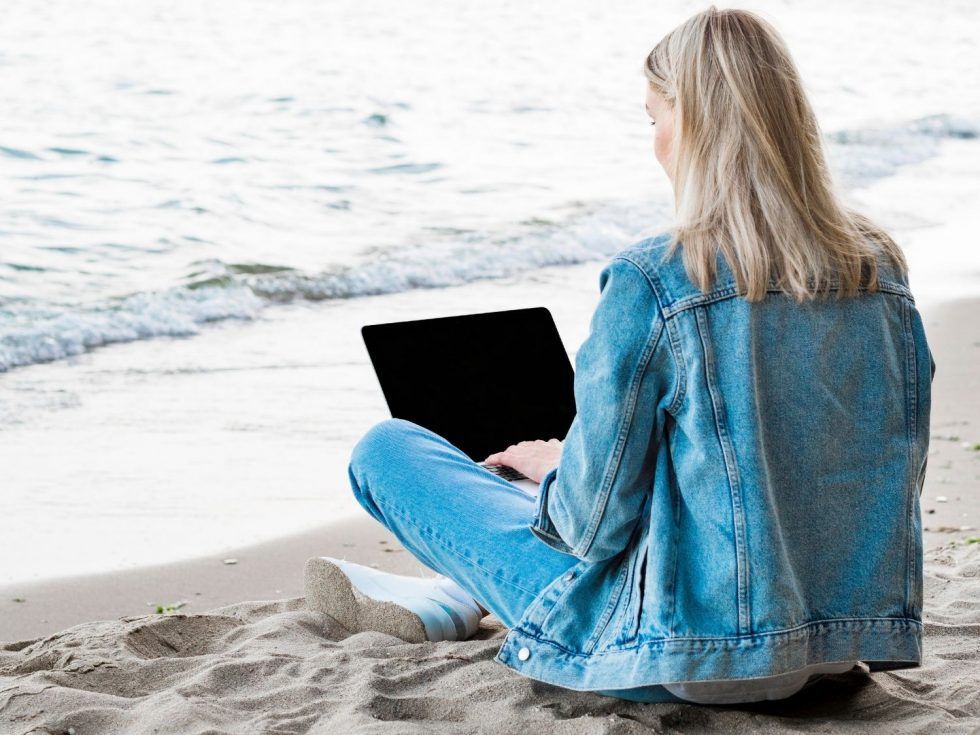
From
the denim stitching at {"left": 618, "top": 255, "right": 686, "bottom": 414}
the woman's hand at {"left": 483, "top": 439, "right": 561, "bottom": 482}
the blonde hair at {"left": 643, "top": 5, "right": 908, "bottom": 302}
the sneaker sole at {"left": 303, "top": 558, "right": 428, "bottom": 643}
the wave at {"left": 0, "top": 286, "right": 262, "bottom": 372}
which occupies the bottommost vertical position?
the wave at {"left": 0, "top": 286, "right": 262, "bottom": 372}

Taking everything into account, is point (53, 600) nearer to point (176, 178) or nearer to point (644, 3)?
point (176, 178)

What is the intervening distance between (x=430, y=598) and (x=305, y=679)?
0.44 metres

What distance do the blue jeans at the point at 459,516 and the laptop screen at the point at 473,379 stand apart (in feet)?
0.92

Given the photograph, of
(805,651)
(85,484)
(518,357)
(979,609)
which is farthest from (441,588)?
(85,484)

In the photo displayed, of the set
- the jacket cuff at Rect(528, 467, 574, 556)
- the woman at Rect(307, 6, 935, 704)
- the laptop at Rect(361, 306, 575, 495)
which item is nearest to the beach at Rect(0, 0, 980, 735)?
the woman at Rect(307, 6, 935, 704)

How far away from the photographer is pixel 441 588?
9.36ft

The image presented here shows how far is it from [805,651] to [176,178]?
1041 cm

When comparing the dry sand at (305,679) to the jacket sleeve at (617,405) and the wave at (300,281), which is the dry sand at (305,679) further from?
the wave at (300,281)

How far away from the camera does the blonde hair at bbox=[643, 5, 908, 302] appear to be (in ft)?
5.64

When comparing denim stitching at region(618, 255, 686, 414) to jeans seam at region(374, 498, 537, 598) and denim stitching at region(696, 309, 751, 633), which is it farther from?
jeans seam at region(374, 498, 537, 598)

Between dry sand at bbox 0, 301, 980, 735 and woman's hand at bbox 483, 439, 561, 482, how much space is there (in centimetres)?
43

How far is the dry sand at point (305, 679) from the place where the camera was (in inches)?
84.7

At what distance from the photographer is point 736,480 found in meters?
1.74

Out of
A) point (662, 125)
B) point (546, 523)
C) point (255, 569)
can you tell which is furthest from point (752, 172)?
point (255, 569)
